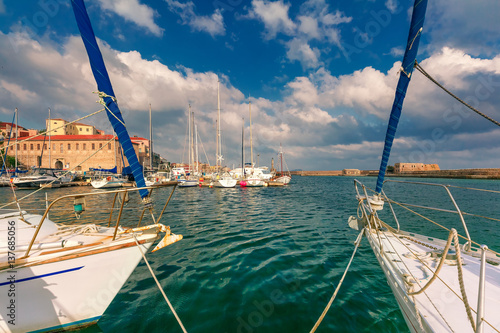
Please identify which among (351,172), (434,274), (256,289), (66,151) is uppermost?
(66,151)

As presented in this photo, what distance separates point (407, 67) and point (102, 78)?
786 cm

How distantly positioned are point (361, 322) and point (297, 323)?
1.29 metres

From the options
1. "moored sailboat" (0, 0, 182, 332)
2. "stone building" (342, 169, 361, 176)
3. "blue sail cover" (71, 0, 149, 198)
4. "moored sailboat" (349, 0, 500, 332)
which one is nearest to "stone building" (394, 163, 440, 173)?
"stone building" (342, 169, 361, 176)

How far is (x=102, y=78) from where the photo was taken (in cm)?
482

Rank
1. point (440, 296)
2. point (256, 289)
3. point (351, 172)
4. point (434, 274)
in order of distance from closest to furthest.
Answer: point (434, 274)
point (440, 296)
point (256, 289)
point (351, 172)

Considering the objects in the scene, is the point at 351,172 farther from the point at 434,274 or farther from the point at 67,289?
the point at 67,289

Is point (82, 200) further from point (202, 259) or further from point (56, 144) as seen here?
point (56, 144)

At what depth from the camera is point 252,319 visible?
374 centimetres

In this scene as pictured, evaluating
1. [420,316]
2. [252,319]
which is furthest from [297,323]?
[420,316]

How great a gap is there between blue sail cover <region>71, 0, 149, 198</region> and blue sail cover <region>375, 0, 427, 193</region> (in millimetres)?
6624

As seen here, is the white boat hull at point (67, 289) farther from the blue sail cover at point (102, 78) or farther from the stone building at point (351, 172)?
the stone building at point (351, 172)

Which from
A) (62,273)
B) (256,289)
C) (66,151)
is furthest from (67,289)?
(66,151)

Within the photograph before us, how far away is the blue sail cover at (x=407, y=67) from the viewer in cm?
464

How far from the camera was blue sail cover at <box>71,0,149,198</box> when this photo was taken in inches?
183
